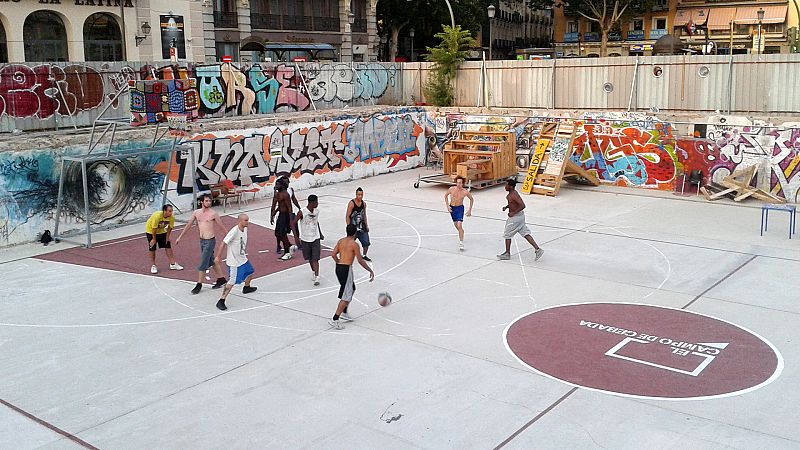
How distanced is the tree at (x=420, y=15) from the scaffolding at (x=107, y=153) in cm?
4124

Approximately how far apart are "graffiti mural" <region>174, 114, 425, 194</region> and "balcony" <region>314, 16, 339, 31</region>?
24.8 m

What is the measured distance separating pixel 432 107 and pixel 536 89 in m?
4.52

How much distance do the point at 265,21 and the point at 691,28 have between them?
34917 mm

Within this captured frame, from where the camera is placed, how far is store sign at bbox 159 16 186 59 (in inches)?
1526

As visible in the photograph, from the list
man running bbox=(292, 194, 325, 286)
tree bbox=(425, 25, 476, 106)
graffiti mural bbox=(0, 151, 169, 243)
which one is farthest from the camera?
tree bbox=(425, 25, 476, 106)

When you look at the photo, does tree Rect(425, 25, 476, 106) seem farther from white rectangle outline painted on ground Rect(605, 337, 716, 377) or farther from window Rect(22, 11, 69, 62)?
white rectangle outline painted on ground Rect(605, 337, 716, 377)

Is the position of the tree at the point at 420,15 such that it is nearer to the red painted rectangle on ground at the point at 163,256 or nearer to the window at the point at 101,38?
the window at the point at 101,38

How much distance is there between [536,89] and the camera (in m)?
29.1

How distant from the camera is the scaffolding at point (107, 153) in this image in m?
17.8

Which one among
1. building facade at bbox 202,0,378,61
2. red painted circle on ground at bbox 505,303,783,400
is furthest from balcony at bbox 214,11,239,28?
red painted circle on ground at bbox 505,303,783,400

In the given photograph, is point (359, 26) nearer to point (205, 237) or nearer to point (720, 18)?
point (720, 18)

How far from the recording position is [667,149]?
24516 mm

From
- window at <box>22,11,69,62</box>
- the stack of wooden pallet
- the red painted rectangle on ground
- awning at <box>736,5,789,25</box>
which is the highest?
awning at <box>736,5,789,25</box>

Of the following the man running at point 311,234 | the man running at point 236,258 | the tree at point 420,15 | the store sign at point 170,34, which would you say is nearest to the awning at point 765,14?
the tree at point 420,15
